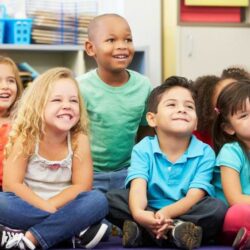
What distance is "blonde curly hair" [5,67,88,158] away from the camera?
1.84 m

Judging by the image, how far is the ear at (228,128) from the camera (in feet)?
6.32


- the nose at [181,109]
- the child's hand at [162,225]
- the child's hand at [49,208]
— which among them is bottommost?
the child's hand at [162,225]

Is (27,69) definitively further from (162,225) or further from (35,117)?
(162,225)

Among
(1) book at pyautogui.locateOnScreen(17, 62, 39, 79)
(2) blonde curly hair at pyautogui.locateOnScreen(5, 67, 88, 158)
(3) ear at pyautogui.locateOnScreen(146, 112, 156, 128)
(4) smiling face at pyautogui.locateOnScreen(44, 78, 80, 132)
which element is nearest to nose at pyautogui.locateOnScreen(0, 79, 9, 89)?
(2) blonde curly hair at pyautogui.locateOnScreen(5, 67, 88, 158)

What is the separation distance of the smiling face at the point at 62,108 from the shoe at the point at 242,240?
22.9 inches

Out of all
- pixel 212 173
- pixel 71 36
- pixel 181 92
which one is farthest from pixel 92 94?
pixel 71 36

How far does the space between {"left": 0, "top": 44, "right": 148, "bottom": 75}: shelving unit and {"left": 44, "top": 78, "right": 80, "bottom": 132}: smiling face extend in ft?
3.77

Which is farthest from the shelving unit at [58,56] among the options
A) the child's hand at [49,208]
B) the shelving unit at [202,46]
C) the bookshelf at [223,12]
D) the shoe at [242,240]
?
the shoe at [242,240]

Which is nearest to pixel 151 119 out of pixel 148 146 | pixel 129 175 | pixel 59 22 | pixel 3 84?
pixel 148 146

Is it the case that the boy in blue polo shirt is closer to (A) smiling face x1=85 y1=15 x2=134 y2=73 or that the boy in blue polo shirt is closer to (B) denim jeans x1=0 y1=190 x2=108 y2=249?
(B) denim jeans x1=0 y1=190 x2=108 y2=249

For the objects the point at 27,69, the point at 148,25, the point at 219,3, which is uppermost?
the point at 219,3

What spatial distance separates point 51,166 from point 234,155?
1.75 ft

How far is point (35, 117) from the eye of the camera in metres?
1.86

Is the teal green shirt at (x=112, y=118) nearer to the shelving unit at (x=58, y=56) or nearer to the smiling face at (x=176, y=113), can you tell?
the smiling face at (x=176, y=113)
